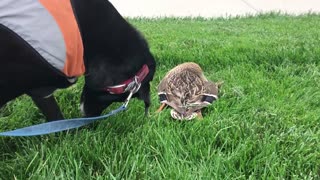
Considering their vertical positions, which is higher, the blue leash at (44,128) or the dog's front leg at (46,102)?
the blue leash at (44,128)

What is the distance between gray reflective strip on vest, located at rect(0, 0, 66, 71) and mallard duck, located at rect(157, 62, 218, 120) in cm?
72

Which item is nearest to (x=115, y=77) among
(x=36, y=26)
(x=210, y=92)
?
(x=36, y=26)

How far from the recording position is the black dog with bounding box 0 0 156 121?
168cm

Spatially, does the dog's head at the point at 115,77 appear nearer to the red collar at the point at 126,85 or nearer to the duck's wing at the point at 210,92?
the red collar at the point at 126,85

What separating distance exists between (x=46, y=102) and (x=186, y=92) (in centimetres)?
72

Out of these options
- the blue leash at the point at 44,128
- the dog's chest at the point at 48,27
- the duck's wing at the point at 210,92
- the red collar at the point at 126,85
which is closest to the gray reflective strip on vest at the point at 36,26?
the dog's chest at the point at 48,27

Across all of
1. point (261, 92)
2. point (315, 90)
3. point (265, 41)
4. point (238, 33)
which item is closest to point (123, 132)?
point (261, 92)

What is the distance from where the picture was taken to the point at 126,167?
5.33 feet

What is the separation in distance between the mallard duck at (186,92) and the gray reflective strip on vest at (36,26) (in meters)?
0.72

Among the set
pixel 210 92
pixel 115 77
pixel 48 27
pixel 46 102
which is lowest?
pixel 210 92

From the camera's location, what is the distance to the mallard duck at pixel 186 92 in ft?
7.24

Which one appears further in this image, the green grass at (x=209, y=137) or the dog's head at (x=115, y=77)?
the dog's head at (x=115, y=77)

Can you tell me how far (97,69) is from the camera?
1.86 m

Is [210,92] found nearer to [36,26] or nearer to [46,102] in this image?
[46,102]
